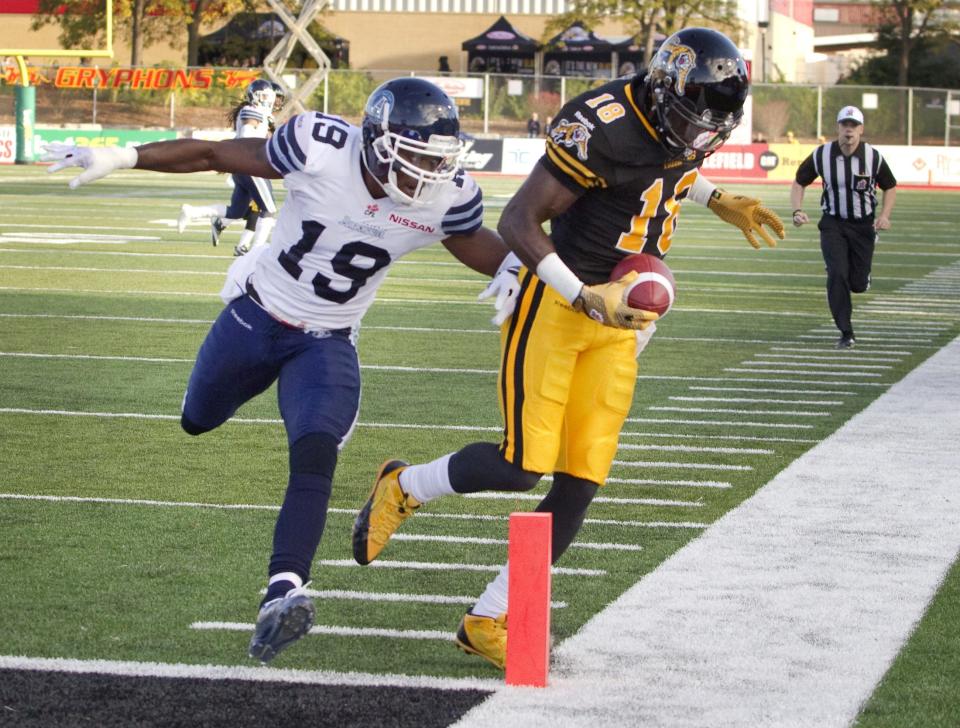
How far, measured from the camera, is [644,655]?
167 inches

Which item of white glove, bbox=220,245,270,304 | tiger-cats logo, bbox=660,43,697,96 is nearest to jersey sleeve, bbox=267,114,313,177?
white glove, bbox=220,245,270,304

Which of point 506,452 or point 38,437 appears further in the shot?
point 38,437

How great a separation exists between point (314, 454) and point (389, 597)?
0.69 meters

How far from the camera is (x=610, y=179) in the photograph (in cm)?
430

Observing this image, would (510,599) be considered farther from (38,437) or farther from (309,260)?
(38,437)

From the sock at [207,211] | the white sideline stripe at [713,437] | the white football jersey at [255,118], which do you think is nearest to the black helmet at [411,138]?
the white sideline stripe at [713,437]

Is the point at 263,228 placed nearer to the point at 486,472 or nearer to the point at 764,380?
the point at 764,380

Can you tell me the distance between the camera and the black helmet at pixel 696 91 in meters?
4.21

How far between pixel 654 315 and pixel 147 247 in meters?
13.4

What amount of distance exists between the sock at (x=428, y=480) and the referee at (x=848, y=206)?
22.3ft

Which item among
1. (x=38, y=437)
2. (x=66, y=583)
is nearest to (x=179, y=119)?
(x=38, y=437)

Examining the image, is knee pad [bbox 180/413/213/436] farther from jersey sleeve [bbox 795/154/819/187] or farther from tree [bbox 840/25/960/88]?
tree [bbox 840/25/960/88]

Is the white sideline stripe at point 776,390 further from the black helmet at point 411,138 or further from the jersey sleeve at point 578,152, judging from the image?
the jersey sleeve at point 578,152

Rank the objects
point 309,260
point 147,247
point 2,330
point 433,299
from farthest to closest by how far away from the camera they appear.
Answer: point 147,247
point 433,299
point 2,330
point 309,260
